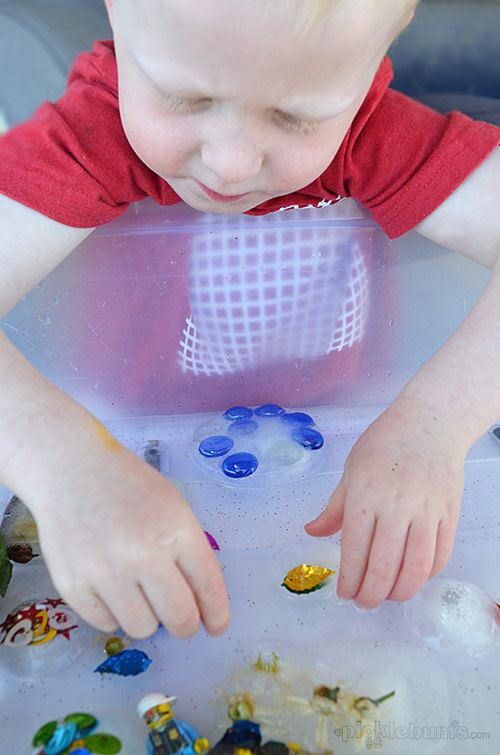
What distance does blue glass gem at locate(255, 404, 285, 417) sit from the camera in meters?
0.65

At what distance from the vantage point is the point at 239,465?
58 centimetres

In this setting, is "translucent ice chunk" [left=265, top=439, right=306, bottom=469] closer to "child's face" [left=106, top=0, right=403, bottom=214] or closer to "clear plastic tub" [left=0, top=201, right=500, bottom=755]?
"clear plastic tub" [left=0, top=201, right=500, bottom=755]

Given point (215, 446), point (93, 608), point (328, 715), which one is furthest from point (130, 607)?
point (215, 446)

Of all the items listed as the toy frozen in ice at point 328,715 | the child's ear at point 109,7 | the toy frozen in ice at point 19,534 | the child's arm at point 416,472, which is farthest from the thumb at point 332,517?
the child's ear at point 109,7

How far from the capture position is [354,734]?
0.38m

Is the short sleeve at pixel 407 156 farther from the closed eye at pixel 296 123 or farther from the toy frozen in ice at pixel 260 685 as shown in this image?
the toy frozen in ice at pixel 260 685

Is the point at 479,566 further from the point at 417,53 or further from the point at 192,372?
the point at 417,53

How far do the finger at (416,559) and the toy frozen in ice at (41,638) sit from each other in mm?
207

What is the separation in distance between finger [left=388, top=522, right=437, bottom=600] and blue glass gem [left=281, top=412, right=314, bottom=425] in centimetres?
25

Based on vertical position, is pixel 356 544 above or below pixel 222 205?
below

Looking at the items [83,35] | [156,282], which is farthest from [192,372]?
[83,35]

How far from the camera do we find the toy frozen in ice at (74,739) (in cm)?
36

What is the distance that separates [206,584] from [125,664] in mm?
91

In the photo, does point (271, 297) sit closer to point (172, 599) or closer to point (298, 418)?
point (298, 418)
